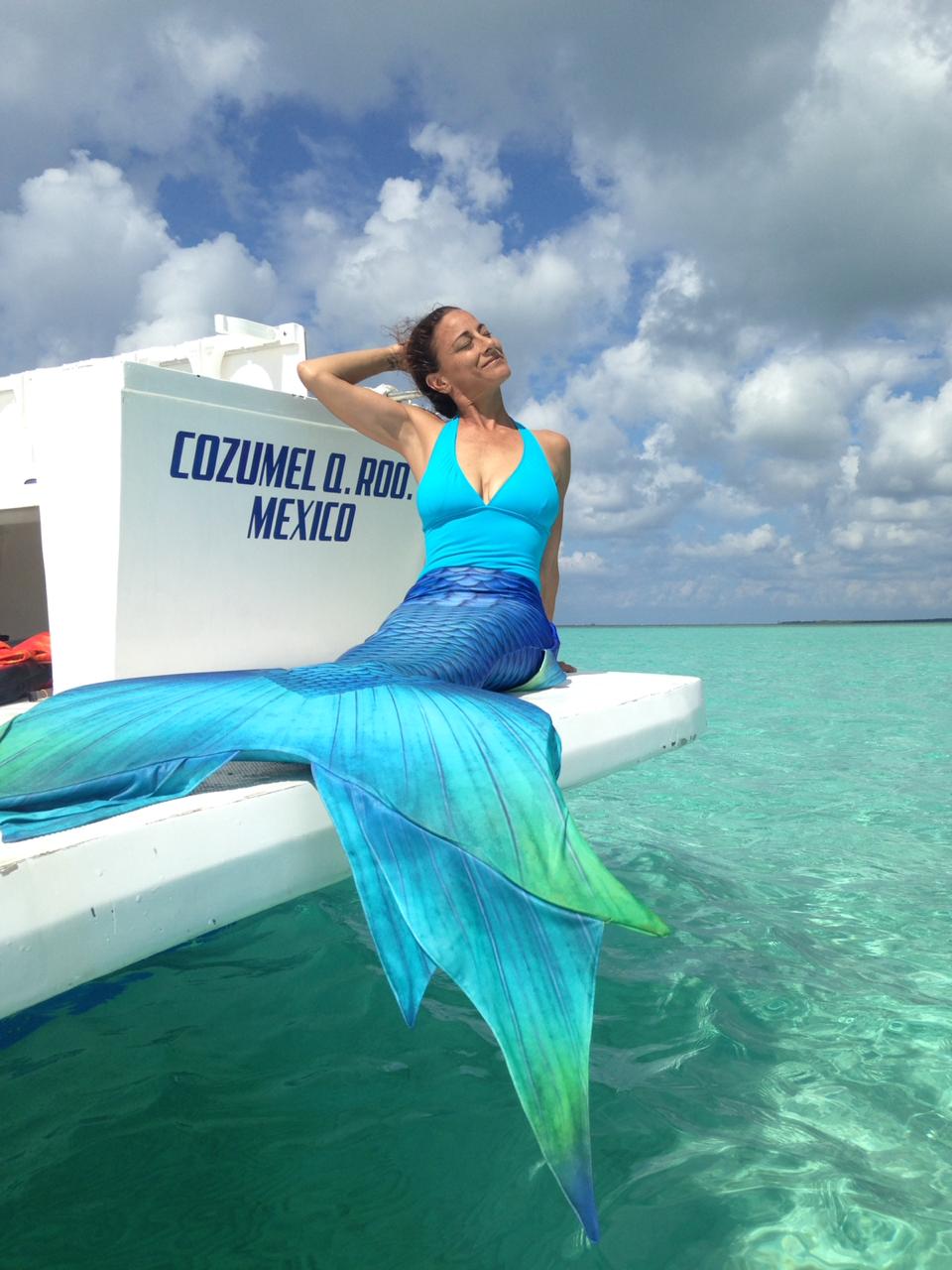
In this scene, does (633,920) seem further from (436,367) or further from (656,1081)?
(436,367)

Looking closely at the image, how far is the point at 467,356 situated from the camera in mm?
2748

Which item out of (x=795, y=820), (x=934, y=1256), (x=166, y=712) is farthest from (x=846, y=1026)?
(x=795, y=820)

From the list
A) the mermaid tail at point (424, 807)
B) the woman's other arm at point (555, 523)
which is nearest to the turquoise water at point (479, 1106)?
the mermaid tail at point (424, 807)

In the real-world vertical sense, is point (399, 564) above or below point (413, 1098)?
above

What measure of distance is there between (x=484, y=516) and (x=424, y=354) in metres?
0.59

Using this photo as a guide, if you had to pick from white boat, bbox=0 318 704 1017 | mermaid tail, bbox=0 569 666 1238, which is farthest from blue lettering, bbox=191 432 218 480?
mermaid tail, bbox=0 569 666 1238

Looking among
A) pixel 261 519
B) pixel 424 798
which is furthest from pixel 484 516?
pixel 424 798

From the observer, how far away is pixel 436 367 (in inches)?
111

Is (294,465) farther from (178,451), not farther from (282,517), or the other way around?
(178,451)

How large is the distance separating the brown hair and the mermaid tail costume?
1.22 meters

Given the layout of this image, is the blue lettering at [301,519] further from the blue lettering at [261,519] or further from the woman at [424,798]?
the woman at [424,798]

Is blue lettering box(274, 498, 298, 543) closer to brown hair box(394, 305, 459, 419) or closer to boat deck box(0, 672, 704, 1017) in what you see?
brown hair box(394, 305, 459, 419)

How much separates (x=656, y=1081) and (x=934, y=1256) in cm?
58

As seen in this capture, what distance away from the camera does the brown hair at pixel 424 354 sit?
9.23ft
